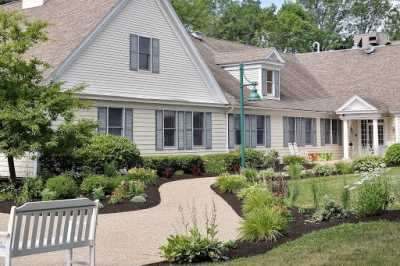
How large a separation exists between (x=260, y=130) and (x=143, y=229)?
58.7ft

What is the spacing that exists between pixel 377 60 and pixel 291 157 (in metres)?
12.5

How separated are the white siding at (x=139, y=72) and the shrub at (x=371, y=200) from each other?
12024mm

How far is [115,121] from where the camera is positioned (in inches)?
846

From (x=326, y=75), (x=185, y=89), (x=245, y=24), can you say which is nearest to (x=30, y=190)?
(x=185, y=89)

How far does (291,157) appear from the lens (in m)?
28.0

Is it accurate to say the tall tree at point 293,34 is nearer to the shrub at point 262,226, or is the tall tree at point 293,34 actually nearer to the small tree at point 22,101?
the small tree at point 22,101

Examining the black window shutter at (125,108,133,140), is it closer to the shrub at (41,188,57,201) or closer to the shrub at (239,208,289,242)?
the shrub at (41,188,57,201)

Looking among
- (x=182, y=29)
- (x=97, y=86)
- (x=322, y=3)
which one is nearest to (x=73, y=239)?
(x=97, y=86)

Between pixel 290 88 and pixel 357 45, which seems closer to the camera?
pixel 290 88

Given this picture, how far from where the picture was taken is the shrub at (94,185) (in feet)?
50.0

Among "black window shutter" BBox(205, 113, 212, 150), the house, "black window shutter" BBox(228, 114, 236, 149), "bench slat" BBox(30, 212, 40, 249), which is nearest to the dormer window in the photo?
the house

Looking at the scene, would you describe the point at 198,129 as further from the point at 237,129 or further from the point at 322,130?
the point at 322,130

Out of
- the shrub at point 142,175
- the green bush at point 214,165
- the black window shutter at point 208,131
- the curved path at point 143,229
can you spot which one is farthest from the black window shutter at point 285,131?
the curved path at point 143,229

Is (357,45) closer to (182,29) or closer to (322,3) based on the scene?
(182,29)
